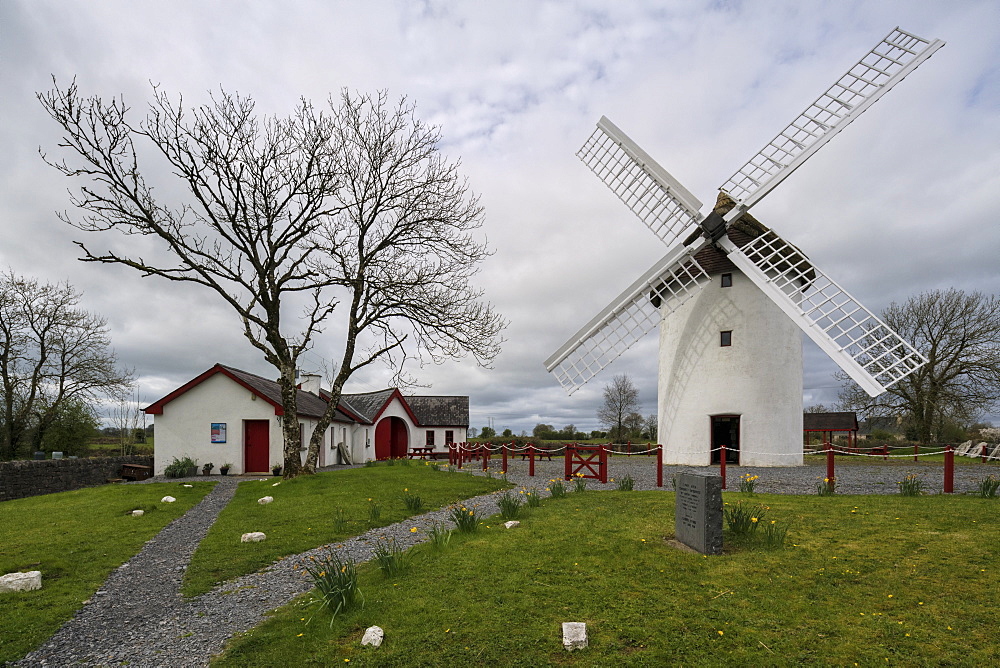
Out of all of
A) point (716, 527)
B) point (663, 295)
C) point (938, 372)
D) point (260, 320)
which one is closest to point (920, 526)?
point (716, 527)

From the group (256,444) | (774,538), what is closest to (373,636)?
(774,538)

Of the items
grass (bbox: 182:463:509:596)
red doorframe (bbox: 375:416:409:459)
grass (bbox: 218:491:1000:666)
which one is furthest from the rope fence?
red doorframe (bbox: 375:416:409:459)

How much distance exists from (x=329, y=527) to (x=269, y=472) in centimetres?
1505

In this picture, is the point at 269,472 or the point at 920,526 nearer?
the point at 920,526

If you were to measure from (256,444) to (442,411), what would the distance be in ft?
73.0

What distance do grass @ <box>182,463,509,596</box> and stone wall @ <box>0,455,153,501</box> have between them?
971 cm

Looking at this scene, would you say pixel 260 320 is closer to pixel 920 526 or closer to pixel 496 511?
pixel 496 511

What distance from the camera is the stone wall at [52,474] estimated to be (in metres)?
20.8

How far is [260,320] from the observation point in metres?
20.1

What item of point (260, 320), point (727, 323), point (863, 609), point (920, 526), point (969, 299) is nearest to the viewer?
point (863, 609)

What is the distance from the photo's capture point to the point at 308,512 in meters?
13.0

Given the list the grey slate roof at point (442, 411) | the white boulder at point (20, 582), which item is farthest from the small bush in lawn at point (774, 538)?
the grey slate roof at point (442, 411)

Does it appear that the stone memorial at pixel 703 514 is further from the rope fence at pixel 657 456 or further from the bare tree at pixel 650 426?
the bare tree at pixel 650 426

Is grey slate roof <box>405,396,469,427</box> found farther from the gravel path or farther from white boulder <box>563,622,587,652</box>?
white boulder <box>563,622,587,652</box>
